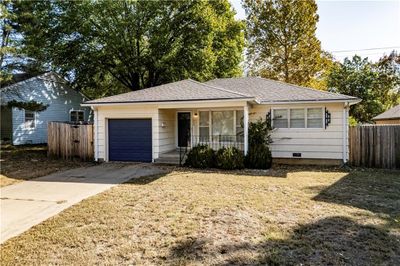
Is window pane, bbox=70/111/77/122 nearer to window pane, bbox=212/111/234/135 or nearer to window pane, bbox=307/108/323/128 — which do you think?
window pane, bbox=212/111/234/135

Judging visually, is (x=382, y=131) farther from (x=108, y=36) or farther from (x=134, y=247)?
(x=108, y=36)

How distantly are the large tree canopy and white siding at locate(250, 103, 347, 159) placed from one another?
10.3 m

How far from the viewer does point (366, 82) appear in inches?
1280

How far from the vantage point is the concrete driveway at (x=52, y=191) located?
20.1 ft

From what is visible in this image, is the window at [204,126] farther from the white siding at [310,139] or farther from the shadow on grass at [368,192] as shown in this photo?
the shadow on grass at [368,192]

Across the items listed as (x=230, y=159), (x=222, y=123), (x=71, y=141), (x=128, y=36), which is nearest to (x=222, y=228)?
(x=230, y=159)

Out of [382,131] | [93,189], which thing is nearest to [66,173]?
[93,189]

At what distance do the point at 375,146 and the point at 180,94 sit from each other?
25.8 feet

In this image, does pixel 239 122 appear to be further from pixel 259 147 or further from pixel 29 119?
pixel 29 119

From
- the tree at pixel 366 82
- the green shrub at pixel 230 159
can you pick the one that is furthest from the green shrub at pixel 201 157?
the tree at pixel 366 82

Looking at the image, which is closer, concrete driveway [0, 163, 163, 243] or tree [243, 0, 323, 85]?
concrete driveway [0, 163, 163, 243]

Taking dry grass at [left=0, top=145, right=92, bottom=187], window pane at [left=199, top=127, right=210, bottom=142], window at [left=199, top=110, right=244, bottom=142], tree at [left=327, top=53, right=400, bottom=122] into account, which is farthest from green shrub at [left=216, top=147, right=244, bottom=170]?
tree at [left=327, top=53, right=400, bottom=122]

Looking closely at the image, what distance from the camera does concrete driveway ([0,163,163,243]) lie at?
612 cm

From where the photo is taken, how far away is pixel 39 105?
15891 millimetres
